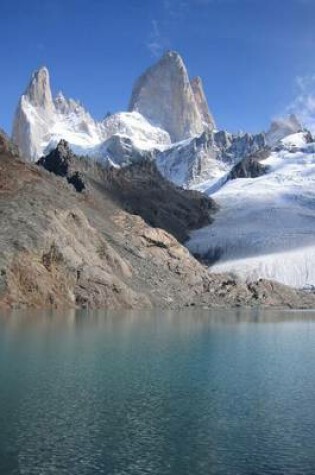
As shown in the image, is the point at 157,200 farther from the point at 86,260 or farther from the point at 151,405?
the point at 151,405

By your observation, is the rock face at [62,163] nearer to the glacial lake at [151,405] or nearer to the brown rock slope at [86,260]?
the brown rock slope at [86,260]

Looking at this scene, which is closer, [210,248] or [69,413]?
[69,413]

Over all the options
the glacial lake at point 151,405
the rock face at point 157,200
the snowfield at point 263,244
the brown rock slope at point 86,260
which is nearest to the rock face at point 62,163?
the rock face at point 157,200

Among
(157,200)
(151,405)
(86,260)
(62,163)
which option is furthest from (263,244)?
(151,405)

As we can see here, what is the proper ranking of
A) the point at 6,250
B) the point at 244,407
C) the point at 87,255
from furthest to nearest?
the point at 87,255
the point at 6,250
the point at 244,407

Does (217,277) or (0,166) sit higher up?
(0,166)

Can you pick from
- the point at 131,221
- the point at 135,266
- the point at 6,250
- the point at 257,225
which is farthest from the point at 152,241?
the point at 257,225

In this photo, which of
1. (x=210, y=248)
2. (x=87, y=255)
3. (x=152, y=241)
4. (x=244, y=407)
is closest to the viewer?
(x=244, y=407)

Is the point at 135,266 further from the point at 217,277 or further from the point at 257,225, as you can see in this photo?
the point at 257,225
